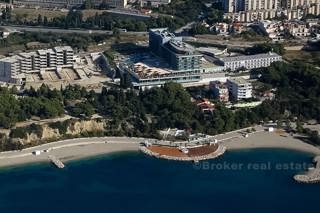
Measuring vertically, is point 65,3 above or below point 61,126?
above

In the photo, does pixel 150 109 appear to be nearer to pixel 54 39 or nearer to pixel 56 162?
pixel 56 162

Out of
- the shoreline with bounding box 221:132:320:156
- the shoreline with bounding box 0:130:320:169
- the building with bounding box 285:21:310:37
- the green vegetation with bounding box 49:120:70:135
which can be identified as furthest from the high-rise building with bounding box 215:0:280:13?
the green vegetation with bounding box 49:120:70:135

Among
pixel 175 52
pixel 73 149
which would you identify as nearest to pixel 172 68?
pixel 175 52

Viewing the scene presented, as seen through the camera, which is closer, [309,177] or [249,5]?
[309,177]

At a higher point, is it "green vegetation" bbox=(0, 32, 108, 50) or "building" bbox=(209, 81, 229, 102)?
"green vegetation" bbox=(0, 32, 108, 50)

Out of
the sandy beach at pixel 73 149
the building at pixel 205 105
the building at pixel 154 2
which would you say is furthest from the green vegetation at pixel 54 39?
the sandy beach at pixel 73 149

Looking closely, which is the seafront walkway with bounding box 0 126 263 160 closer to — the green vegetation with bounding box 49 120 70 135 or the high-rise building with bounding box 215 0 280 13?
the green vegetation with bounding box 49 120 70 135

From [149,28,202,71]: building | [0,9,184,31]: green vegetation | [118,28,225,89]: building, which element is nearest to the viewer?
[118,28,225,89]: building
